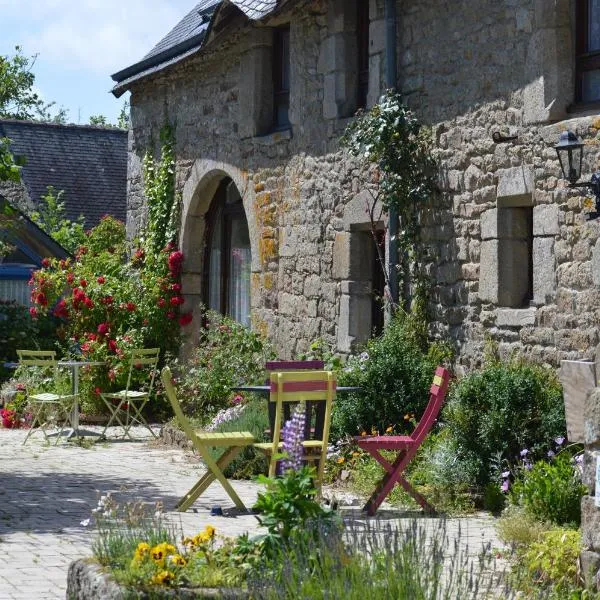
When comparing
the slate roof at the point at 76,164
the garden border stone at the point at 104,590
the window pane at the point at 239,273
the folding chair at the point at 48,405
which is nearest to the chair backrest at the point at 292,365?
the folding chair at the point at 48,405

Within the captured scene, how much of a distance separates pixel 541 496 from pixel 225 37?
322 inches

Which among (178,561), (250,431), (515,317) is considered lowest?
(178,561)

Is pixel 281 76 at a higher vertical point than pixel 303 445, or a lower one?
higher

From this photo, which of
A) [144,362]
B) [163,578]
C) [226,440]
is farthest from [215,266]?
[163,578]

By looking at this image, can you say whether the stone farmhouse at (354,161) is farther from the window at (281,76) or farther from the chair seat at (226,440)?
the chair seat at (226,440)

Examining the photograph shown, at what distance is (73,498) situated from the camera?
912 cm

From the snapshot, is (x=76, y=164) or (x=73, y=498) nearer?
(x=73, y=498)

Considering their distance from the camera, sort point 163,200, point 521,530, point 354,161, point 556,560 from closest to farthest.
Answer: point 556,560, point 521,530, point 354,161, point 163,200

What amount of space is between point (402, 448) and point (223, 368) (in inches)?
196

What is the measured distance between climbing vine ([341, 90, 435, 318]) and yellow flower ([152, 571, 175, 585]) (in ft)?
20.1

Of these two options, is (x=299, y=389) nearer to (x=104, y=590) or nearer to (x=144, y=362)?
(x=104, y=590)

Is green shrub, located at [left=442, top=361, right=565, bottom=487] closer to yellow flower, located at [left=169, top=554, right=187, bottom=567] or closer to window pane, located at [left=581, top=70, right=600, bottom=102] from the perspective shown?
window pane, located at [left=581, top=70, right=600, bottom=102]

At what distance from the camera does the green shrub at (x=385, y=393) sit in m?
10.4

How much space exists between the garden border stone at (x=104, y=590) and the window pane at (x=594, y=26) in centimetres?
566
